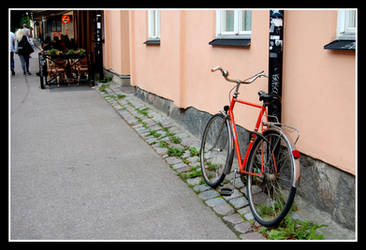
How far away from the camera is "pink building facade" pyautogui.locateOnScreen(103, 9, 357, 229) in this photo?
3.63m

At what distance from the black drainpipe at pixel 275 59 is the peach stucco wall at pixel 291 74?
0.09m

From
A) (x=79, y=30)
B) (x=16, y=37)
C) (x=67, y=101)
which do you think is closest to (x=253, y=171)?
(x=67, y=101)

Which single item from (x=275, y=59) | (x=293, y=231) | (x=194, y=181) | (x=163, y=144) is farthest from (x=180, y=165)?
(x=293, y=231)

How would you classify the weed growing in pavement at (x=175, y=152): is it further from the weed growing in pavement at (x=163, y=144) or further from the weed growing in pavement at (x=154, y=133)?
the weed growing in pavement at (x=154, y=133)

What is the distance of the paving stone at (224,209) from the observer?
4227 mm

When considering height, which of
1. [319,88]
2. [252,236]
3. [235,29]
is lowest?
[252,236]

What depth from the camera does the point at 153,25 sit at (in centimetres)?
966

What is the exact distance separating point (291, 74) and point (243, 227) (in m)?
1.60

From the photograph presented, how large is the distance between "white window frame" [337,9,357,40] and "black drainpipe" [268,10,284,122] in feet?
2.26

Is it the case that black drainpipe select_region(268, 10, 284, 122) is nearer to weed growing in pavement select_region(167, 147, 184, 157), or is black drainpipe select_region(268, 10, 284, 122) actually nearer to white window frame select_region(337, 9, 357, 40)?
white window frame select_region(337, 9, 357, 40)

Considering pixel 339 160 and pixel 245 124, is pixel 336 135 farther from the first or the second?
pixel 245 124

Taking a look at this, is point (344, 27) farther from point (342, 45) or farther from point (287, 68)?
point (287, 68)

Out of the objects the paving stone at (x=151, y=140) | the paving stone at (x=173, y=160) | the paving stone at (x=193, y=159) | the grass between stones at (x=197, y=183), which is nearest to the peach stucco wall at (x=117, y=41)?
the grass between stones at (x=197, y=183)

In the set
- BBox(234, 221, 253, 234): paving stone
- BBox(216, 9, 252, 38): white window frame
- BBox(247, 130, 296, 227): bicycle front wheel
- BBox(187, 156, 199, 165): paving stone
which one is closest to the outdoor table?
BBox(216, 9, 252, 38): white window frame
